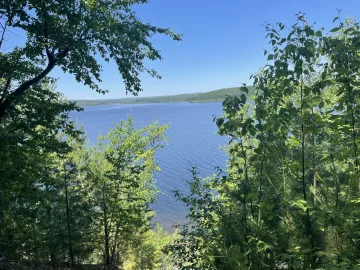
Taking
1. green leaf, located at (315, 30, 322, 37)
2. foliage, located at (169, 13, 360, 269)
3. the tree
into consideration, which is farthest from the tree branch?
green leaf, located at (315, 30, 322, 37)

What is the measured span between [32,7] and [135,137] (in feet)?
30.9

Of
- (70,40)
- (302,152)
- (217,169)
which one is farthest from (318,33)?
(70,40)

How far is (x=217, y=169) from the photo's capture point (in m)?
3.94

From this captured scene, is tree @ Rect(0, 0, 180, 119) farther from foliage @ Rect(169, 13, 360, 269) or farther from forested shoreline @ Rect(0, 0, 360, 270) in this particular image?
foliage @ Rect(169, 13, 360, 269)

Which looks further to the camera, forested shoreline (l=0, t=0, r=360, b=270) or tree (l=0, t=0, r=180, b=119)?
tree (l=0, t=0, r=180, b=119)

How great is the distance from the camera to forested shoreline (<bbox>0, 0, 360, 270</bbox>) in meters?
1.98

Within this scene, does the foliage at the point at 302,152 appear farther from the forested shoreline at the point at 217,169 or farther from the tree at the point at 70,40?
the tree at the point at 70,40

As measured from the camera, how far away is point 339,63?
1942 mm

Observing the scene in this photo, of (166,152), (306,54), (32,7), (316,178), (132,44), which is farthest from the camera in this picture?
(166,152)

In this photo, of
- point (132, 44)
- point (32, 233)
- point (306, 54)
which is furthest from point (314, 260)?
point (32, 233)

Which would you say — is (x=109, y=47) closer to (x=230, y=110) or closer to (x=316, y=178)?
(x=230, y=110)

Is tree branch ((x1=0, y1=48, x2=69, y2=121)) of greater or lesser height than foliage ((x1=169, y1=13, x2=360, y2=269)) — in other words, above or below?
above

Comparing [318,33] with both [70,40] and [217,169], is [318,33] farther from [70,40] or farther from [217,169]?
[70,40]

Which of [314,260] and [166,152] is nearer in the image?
[314,260]
